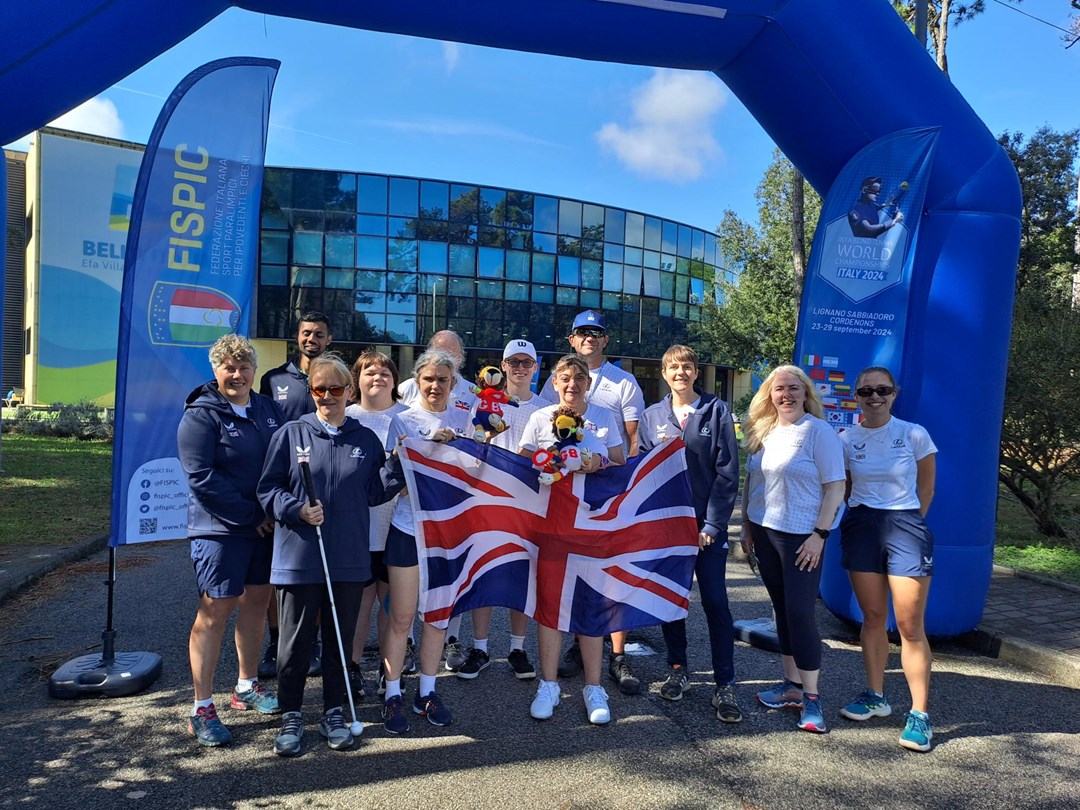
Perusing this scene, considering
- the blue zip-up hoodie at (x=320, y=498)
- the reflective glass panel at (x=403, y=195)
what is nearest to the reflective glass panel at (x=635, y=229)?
the reflective glass panel at (x=403, y=195)

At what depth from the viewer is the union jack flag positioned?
4.35 m

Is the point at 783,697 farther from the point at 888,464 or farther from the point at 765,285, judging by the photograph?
the point at 765,285

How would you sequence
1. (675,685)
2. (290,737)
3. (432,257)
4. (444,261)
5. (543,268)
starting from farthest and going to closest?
(543,268), (444,261), (432,257), (675,685), (290,737)

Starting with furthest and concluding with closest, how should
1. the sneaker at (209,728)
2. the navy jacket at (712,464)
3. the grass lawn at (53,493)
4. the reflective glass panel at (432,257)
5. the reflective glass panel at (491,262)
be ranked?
the reflective glass panel at (491,262) < the reflective glass panel at (432,257) < the grass lawn at (53,493) < the navy jacket at (712,464) < the sneaker at (209,728)

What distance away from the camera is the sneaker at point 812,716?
13.5 feet

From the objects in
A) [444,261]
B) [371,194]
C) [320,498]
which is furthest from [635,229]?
[320,498]

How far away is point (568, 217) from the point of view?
108 feet

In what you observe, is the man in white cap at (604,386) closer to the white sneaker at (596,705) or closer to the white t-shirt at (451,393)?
the white t-shirt at (451,393)

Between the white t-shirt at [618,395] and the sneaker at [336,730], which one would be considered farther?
the white t-shirt at [618,395]

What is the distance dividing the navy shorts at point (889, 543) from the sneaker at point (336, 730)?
3.02 meters

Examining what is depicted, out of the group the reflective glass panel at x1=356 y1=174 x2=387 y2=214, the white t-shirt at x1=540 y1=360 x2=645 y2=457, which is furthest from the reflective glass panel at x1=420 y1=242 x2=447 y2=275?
the white t-shirt at x1=540 y1=360 x2=645 y2=457

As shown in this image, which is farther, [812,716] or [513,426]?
[513,426]

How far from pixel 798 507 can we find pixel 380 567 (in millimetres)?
2490

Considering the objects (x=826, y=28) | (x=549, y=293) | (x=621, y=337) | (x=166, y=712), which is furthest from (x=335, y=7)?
(x=621, y=337)
